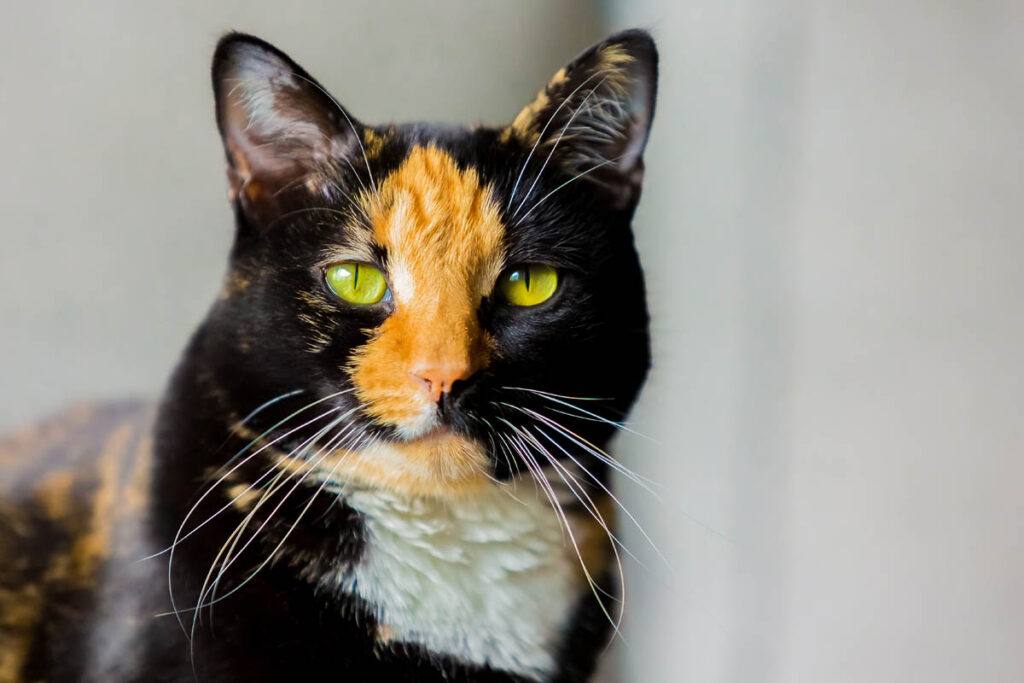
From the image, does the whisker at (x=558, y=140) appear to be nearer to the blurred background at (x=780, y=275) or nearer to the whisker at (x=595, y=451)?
the blurred background at (x=780, y=275)

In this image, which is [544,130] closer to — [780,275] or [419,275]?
[419,275]

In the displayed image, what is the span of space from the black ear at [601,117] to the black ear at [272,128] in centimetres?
15

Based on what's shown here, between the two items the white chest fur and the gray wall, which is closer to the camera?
the white chest fur

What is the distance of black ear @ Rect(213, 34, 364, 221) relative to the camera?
0.65 m

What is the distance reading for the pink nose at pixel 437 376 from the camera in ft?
2.02

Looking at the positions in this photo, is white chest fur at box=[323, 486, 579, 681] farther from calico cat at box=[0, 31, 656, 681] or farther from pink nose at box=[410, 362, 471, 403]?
pink nose at box=[410, 362, 471, 403]

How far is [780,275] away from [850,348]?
0.38ft

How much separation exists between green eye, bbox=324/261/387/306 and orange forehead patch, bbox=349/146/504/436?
0.01 m

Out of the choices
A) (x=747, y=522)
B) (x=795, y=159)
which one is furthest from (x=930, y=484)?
(x=795, y=159)

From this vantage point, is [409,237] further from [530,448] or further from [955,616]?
[955,616]

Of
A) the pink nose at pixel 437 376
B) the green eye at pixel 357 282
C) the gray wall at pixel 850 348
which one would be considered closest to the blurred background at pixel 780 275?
the gray wall at pixel 850 348

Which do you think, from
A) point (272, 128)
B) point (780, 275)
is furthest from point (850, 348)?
point (272, 128)

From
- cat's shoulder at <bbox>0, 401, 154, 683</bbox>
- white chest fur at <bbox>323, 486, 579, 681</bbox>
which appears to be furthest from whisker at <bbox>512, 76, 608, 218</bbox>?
cat's shoulder at <bbox>0, 401, 154, 683</bbox>

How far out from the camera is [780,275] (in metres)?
0.93
